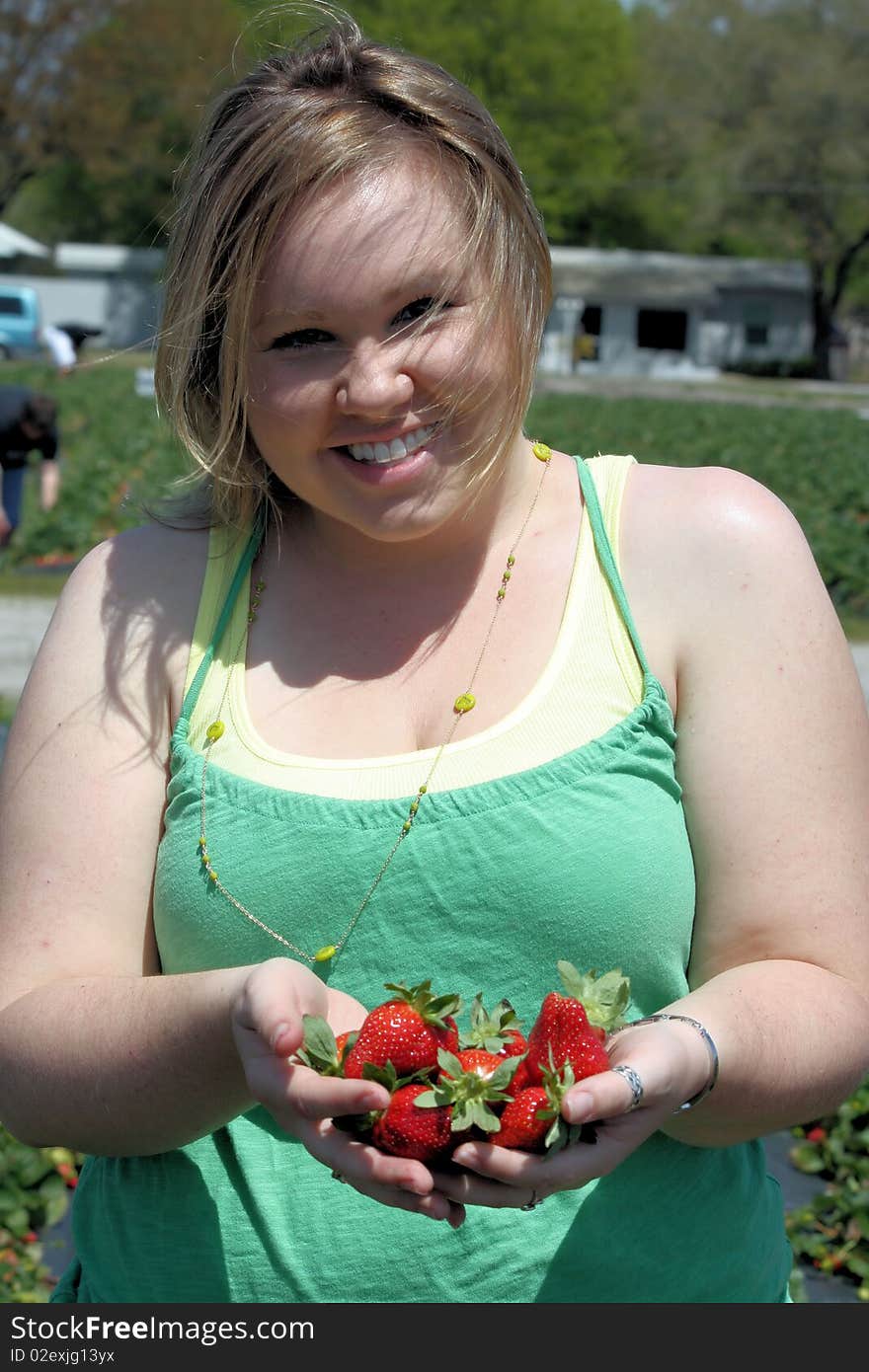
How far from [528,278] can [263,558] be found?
515mm

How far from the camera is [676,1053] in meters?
1.57

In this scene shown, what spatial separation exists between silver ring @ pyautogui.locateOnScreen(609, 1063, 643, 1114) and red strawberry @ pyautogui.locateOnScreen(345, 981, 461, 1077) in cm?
21

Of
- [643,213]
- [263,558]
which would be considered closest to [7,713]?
[263,558]

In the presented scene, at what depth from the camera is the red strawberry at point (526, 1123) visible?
153 cm

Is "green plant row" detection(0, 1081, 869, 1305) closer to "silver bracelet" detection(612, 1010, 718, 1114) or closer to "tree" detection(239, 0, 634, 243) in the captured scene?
"silver bracelet" detection(612, 1010, 718, 1114)

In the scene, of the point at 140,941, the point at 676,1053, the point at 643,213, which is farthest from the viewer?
the point at 643,213

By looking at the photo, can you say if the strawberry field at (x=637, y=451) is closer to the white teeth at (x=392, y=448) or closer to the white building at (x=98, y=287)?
the white teeth at (x=392, y=448)

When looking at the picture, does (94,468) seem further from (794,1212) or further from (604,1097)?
(604,1097)

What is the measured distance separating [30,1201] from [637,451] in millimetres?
16503

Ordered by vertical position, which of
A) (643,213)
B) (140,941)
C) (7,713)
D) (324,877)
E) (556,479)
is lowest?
(643,213)

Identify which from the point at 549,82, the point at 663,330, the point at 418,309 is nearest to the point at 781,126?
the point at 663,330

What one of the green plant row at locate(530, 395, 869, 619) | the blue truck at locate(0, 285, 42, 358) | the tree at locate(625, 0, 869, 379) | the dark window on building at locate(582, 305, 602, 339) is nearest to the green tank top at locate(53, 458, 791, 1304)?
the green plant row at locate(530, 395, 869, 619)

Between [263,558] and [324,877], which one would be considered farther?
[263,558]

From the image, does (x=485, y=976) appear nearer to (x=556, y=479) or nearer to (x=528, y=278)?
(x=556, y=479)
